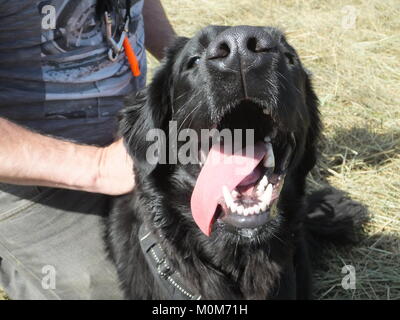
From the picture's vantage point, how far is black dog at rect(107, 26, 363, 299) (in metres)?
1.70

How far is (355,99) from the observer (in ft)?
14.0

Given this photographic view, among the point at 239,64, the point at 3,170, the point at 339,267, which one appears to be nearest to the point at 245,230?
the point at 239,64

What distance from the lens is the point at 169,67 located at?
2.12 m

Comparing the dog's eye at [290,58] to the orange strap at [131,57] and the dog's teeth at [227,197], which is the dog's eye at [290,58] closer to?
the dog's teeth at [227,197]

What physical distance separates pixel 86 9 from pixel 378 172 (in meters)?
2.38

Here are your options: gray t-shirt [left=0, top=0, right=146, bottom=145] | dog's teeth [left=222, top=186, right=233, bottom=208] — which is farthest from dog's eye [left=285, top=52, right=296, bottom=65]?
gray t-shirt [left=0, top=0, right=146, bottom=145]

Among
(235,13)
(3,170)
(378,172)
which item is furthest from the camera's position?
(235,13)

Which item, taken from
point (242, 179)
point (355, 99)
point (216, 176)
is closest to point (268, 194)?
point (242, 179)

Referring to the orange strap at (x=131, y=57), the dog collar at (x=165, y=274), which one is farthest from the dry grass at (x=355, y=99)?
the orange strap at (x=131, y=57)

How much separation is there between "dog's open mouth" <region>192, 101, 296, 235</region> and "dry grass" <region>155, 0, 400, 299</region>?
1.13 metres

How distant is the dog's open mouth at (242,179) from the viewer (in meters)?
1.86

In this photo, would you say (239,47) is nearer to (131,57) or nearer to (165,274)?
(165,274)

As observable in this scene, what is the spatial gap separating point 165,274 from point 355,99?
287 cm
